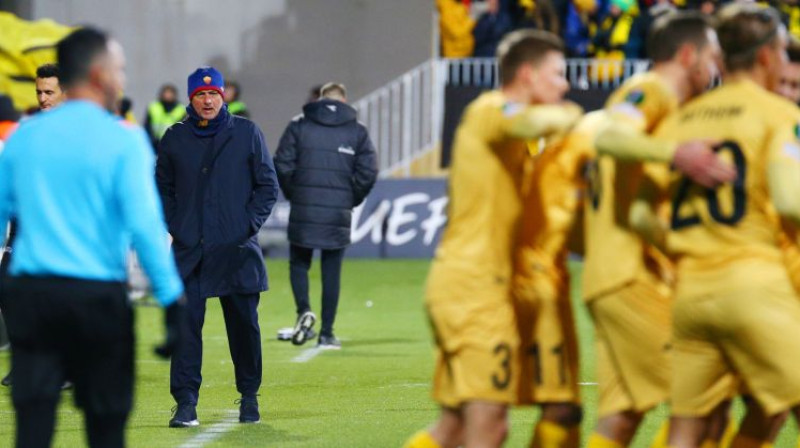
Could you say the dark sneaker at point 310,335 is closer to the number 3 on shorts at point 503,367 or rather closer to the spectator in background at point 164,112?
the number 3 on shorts at point 503,367

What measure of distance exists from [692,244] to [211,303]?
1265 cm

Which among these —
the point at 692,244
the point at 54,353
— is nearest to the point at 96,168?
the point at 54,353

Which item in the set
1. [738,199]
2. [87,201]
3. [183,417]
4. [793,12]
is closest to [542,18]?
[793,12]

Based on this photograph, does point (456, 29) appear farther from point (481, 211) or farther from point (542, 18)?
point (481, 211)

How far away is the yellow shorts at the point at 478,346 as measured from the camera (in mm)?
6582

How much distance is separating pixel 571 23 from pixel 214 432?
15488 millimetres

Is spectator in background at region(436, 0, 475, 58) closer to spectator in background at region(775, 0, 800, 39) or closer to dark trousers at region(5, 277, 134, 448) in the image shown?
spectator in background at region(775, 0, 800, 39)

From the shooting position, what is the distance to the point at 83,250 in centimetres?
612

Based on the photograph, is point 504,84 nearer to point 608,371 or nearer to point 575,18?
point 608,371

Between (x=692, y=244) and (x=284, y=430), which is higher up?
(x=692, y=244)

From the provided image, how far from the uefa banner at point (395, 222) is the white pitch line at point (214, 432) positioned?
12274 mm

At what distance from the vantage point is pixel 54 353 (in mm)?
6223

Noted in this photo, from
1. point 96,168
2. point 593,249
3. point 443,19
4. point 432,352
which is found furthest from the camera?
point 443,19

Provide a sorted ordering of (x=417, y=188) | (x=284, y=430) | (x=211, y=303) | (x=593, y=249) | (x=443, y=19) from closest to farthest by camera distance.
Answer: (x=593, y=249) < (x=284, y=430) < (x=211, y=303) < (x=417, y=188) < (x=443, y=19)
